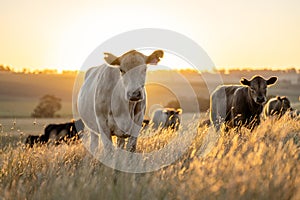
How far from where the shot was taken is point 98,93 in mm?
8312

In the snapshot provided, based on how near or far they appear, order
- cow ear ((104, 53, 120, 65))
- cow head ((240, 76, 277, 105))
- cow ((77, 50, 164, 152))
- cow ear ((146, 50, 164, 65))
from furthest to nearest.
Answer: cow head ((240, 76, 277, 105)) → cow ear ((146, 50, 164, 65)) → cow ear ((104, 53, 120, 65)) → cow ((77, 50, 164, 152))

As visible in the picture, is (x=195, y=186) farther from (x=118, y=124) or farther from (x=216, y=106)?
(x=216, y=106)

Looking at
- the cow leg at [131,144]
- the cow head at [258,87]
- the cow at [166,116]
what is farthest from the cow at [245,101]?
the cow at [166,116]

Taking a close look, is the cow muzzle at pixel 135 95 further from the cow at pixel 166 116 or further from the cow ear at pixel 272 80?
the cow at pixel 166 116

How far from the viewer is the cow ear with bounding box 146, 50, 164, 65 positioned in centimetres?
783

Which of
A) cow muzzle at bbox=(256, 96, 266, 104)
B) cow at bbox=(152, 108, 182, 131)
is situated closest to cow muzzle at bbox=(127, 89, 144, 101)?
cow muzzle at bbox=(256, 96, 266, 104)

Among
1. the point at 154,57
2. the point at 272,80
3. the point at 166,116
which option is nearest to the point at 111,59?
the point at 154,57

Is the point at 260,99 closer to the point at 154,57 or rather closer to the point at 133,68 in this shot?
the point at 154,57

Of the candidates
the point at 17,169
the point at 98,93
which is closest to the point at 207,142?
the point at 98,93

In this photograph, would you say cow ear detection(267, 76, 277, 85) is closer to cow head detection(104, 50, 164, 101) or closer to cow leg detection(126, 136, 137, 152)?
cow head detection(104, 50, 164, 101)

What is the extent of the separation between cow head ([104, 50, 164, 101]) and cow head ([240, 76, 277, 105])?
6.50 metres

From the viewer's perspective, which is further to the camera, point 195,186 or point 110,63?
point 110,63

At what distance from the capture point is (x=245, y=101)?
568 inches

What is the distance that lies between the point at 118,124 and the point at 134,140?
41 cm
